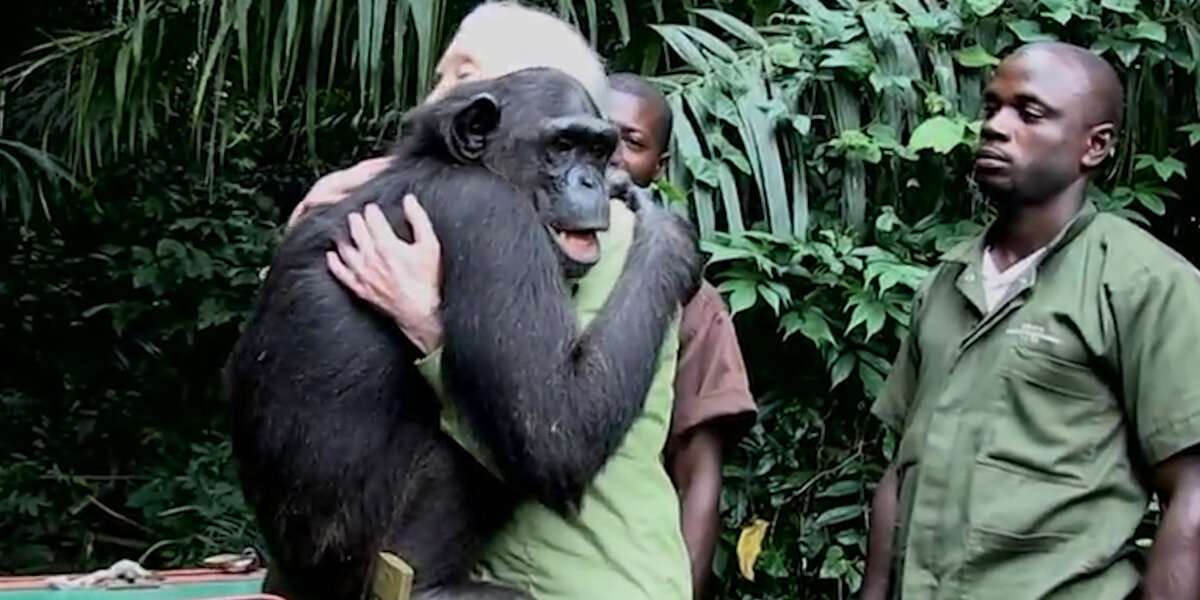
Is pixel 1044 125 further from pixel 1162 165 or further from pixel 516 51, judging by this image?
pixel 516 51

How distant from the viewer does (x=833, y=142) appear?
12.7 ft

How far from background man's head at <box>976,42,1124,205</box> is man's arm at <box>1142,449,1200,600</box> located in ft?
1.65

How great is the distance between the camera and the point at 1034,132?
2996 millimetres

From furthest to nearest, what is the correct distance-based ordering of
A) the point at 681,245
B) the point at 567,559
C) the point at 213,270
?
the point at 213,270, the point at 681,245, the point at 567,559

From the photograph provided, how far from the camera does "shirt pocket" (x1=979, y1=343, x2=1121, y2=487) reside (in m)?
2.78

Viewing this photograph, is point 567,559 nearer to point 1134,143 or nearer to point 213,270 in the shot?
point 1134,143

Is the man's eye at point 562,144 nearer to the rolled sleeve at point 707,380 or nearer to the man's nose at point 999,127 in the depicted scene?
the rolled sleeve at point 707,380

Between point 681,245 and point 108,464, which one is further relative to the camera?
point 108,464

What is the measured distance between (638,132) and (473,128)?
1176 mm

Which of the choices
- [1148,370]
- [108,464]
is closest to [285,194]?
[108,464]

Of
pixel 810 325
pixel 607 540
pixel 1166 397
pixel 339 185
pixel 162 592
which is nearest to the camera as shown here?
pixel 607 540

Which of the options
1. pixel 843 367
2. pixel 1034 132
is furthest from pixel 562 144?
pixel 843 367

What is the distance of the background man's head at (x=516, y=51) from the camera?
2.17 meters

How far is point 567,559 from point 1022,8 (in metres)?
2.48
